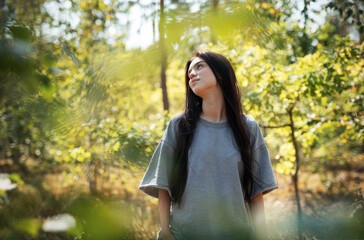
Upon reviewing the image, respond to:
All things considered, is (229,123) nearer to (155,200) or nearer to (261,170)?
(261,170)

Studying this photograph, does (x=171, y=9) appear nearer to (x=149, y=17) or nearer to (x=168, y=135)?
(x=149, y=17)

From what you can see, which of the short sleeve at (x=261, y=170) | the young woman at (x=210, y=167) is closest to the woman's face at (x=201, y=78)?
the young woman at (x=210, y=167)

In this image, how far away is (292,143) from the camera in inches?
159

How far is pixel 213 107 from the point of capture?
1633 millimetres

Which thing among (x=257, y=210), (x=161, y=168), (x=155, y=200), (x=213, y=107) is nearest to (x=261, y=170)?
(x=257, y=210)

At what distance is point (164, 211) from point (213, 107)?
2.06 feet

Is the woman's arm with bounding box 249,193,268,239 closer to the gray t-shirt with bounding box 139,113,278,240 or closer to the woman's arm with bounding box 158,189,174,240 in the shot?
Result: the gray t-shirt with bounding box 139,113,278,240

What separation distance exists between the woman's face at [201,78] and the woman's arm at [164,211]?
574mm

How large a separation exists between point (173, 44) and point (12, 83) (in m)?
0.27

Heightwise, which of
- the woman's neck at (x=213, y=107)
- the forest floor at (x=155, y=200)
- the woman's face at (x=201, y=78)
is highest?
the woman's face at (x=201, y=78)

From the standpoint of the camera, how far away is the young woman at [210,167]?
1425 millimetres

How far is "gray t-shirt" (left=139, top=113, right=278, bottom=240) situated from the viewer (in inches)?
55.1

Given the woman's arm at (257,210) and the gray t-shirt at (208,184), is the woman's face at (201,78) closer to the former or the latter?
the gray t-shirt at (208,184)

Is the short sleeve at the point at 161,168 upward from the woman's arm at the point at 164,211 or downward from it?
upward
